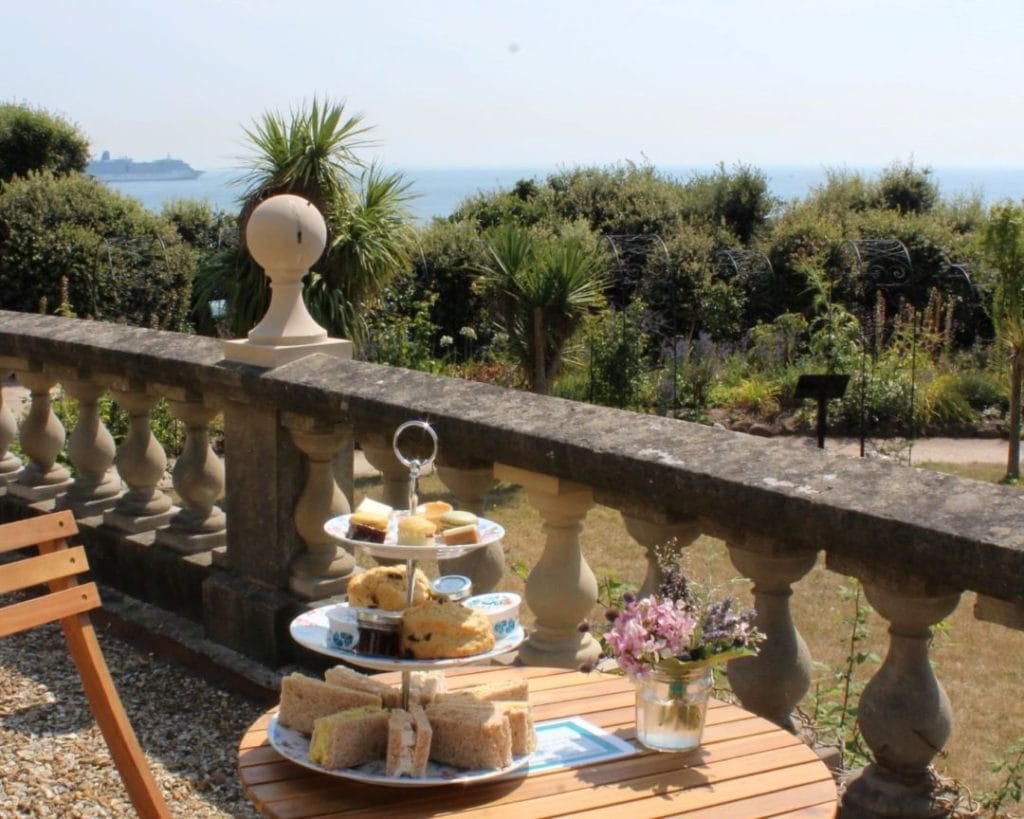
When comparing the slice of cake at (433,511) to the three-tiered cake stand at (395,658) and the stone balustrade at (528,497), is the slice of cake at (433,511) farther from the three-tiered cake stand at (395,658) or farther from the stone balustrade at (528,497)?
the stone balustrade at (528,497)

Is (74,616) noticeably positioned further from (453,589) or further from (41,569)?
(453,589)

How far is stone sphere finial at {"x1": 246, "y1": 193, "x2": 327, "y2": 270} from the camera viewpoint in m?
3.89

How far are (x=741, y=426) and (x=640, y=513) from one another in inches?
384

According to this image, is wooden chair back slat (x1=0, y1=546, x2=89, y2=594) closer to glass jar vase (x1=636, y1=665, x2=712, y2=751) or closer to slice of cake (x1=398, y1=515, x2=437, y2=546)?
slice of cake (x1=398, y1=515, x2=437, y2=546)

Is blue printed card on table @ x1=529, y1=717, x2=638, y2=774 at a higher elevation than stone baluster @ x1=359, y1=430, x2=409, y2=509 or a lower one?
lower

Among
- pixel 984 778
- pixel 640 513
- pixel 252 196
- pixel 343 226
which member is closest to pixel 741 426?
pixel 343 226

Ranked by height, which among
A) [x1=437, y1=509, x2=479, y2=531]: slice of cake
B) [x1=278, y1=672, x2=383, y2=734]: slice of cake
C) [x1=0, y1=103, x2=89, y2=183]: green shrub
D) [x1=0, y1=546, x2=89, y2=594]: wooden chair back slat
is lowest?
[x1=278, y1=672, x2=383, y2=734]: slice of cake

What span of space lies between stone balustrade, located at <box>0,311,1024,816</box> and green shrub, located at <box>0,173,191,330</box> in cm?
1139

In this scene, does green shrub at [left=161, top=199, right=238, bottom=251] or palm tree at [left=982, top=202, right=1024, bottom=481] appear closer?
palm tree at [left=982, top=202, right=1024, bottom=481]

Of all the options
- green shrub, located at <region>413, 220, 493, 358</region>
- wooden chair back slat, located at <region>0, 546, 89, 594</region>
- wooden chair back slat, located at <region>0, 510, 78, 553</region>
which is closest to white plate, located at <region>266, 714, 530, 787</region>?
wooden chair back slat, located at <region>0, 546, 89, 594</region>

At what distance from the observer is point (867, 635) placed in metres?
3.91

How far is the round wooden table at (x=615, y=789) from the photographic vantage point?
2076 millimetres

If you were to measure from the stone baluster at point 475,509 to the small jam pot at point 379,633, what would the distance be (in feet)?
3.47

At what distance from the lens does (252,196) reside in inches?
465
